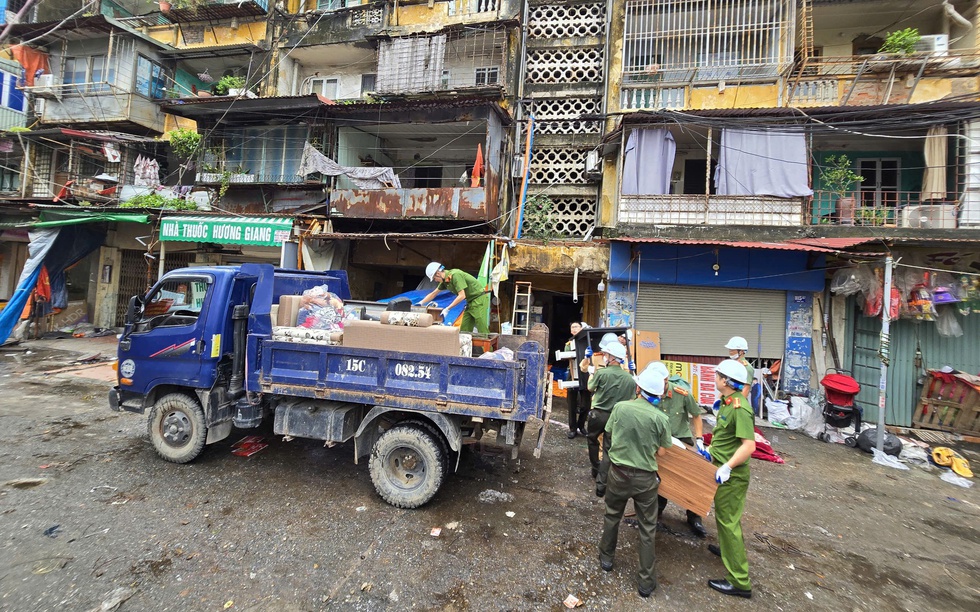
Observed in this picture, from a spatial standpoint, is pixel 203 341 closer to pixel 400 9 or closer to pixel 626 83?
pixel 626 83

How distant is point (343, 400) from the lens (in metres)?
4.16

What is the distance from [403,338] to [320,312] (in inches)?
53.7

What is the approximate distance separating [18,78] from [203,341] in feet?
59.5

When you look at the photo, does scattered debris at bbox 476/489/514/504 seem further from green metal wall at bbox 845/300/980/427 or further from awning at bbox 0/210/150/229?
awning at bbox 0/210/150/229

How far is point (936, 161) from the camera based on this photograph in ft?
27.3

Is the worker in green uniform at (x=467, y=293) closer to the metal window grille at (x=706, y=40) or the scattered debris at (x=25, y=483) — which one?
the scattered debris at (x=25, y=483)

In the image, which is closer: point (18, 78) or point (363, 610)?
point (363, 610)

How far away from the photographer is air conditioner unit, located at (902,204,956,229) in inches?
319

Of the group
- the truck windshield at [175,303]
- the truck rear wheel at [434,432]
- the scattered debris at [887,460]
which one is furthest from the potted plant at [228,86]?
the scattered debris at [887,460]

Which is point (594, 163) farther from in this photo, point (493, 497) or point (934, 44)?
point (493, 497)

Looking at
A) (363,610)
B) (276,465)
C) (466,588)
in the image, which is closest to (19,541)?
(276,465)

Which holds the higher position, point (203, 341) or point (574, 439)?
point (203, 341)

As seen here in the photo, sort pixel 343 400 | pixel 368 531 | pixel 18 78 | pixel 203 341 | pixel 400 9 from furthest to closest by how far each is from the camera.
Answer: pixel 18 78 < pixel 400 9 < pixel 203 341 < pixel 343 400 < pixel 368 531

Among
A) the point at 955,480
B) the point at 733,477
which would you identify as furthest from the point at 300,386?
the point at 955,480
